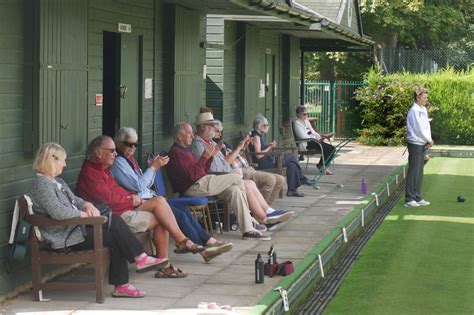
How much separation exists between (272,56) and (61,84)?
13076 mm

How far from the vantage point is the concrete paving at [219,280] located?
8266 millimetres

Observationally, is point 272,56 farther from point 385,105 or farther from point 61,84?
point 61,84

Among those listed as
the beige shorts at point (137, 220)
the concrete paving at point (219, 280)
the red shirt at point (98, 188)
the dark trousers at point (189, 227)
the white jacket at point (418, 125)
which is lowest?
the concrete paving at point (219, 280)

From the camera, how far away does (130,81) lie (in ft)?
40.1

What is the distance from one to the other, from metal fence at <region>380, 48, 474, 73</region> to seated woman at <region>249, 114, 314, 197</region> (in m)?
16.0

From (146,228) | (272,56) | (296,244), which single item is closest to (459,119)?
(272,56)

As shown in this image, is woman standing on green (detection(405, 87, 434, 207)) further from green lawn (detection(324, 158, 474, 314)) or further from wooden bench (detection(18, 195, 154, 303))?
wooden bench (detection(18, 195, 154, 303))

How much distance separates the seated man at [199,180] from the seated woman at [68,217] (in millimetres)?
2951

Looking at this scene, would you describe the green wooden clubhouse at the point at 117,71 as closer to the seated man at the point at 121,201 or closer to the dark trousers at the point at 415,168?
the seated man at the point at 121,201

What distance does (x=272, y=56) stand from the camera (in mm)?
22422

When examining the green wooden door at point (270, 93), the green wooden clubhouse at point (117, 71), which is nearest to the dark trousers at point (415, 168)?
the green wooden clubhouse at point (117, 71)

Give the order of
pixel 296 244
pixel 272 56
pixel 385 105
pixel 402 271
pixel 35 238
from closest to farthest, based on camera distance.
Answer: pixel 35 238, pixel 402 271, pixel 296 244, pixel 272 56, pixel 385 105

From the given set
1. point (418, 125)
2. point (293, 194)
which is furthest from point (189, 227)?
point (293, 194)

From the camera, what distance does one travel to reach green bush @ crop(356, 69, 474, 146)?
29.0 meters
